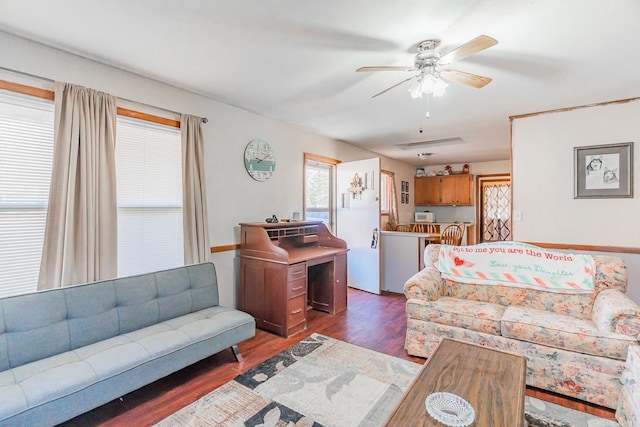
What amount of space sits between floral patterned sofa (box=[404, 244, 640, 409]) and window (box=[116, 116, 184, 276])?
2.32 metres

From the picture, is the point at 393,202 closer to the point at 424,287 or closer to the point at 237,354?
the point at 424,287

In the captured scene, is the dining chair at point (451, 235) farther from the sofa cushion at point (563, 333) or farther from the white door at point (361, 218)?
the sofa cushion at point (563, 333)

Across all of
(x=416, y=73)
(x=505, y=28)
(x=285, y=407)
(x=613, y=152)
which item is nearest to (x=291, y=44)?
(x=416, y=73)

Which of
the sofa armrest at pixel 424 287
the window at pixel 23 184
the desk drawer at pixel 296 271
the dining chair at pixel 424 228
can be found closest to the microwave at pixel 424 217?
the dining chair at pixel 424 228

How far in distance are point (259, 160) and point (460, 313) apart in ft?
8.80

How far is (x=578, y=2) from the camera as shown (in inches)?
64.4

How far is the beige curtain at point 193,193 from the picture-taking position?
2893 millimetres

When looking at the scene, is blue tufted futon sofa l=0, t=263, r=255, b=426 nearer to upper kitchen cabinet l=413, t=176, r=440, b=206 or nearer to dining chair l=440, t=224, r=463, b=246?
dining chair l=440, t=224, r=463, b=246

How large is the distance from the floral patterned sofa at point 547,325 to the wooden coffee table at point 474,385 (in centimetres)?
53

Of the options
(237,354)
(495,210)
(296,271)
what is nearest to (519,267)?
(296,271)

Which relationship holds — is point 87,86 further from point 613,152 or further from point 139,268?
point 613,152

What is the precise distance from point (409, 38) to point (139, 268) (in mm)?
2828

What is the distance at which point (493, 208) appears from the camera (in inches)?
285

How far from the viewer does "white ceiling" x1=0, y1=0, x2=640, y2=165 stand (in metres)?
1.72
